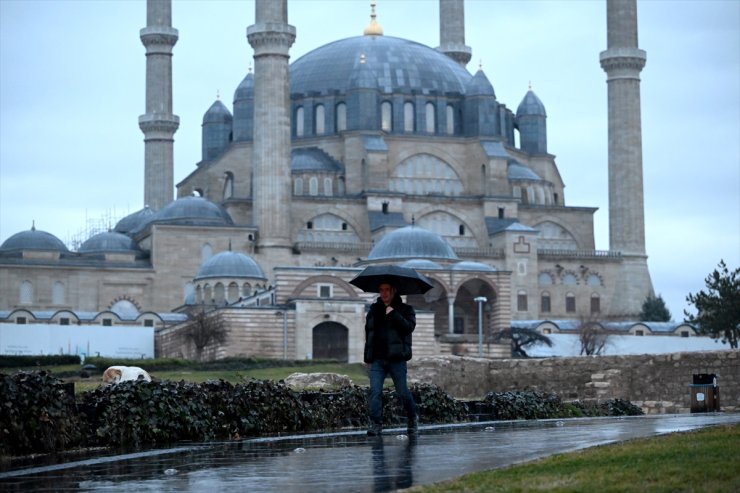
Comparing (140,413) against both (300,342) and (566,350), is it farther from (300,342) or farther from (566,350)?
(566,350)

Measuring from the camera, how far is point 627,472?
1005cm

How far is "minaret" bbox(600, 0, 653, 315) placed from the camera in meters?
75.2

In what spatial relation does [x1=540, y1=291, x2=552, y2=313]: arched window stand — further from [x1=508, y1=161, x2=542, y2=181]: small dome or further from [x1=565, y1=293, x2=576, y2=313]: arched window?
[x1=508, y1=161, x2=542, y2=181]: small dome

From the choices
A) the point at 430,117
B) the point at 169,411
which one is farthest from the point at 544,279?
the point at 169,411

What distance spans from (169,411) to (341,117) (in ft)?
220

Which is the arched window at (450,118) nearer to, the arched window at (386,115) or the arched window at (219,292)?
the arched window at (386,115)

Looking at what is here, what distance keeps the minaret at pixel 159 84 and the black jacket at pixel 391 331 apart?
62184 mm

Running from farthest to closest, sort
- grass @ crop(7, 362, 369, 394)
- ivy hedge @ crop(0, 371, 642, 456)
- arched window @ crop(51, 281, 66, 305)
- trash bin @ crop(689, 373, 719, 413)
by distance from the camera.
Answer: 1. arched window @ crop(51, 281, 66, 305)
2. grass @ crop(7, 362, 369, 394)
3. trash bin @ crop(689, 373, 719, 413)
4. ivy hedge @ crop(0, 371, 642, 456)

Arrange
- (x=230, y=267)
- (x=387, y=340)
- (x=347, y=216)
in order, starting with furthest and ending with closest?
1. (x=347, y=216)
2. (x=230, y=267)
3. (x=387, y=340)

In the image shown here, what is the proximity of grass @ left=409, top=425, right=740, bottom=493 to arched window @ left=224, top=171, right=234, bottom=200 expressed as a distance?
69566 mm

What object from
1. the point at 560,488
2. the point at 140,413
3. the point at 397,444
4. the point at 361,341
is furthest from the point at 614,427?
the point at 361,341

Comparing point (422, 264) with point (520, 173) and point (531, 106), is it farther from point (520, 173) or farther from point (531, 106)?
point (531, 106)

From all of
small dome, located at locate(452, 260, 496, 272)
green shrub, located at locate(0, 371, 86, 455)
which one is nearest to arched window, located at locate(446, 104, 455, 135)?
small dome, located at locate(452, 260, 496, 272)

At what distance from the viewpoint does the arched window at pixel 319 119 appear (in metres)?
82.4
